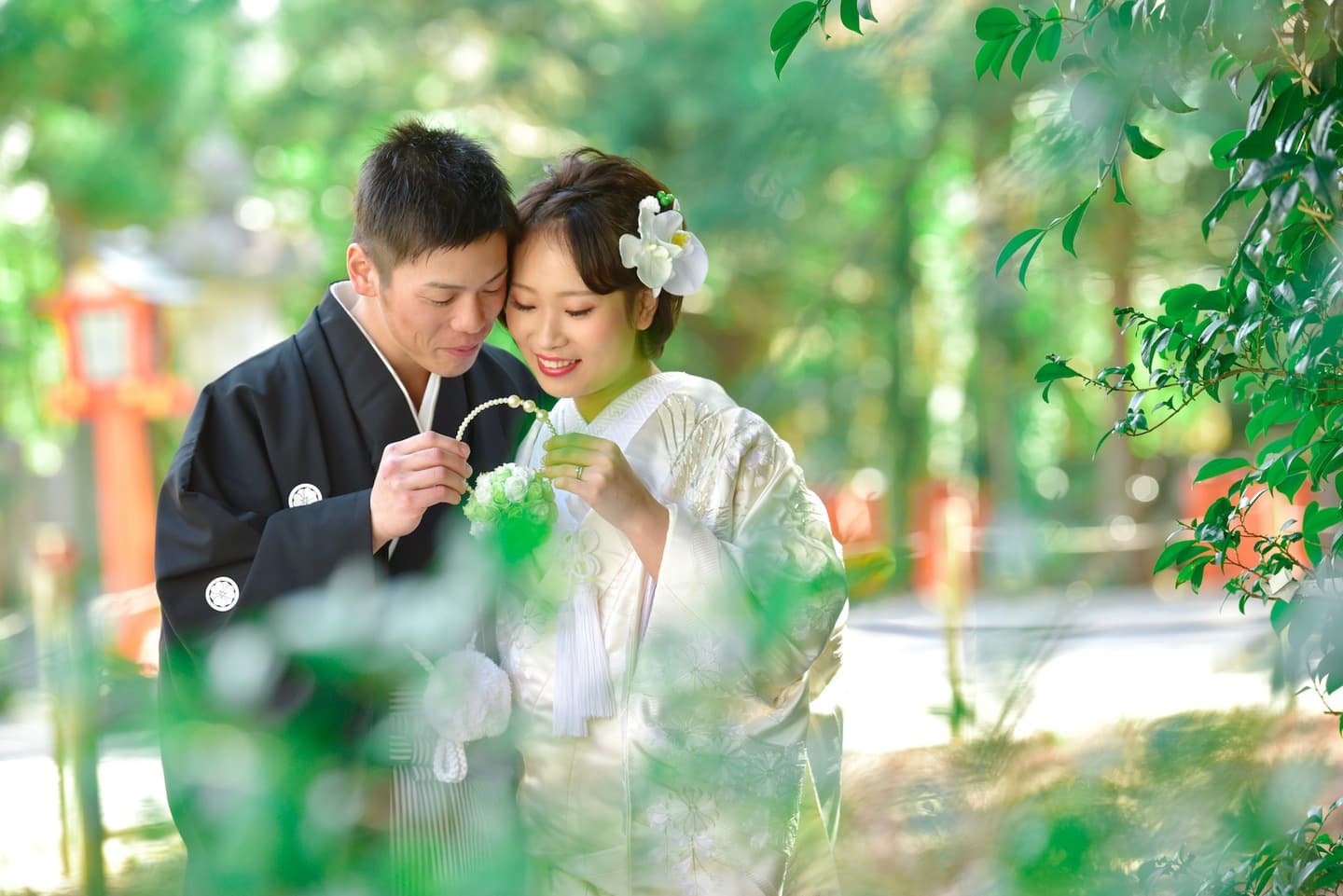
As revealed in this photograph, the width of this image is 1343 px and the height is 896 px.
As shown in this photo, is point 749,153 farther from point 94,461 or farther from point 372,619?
point 372,619

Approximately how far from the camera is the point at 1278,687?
0.95 meters

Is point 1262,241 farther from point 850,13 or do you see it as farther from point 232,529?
point 232,529

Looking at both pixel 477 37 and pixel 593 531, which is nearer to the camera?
pixel 593 531

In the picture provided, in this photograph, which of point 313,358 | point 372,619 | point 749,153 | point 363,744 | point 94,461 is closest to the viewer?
point 372,619

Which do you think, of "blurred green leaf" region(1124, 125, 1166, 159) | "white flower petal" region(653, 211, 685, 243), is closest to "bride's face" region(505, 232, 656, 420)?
"white flower petal" region(653, 211, 685, 243)

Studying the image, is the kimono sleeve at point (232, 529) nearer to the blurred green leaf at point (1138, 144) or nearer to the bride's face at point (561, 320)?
the bride's face at point (561, 320)

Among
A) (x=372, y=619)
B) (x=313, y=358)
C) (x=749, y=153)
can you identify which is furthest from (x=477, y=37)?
(x=372, y=619)

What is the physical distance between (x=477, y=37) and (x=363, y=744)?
7.77 m

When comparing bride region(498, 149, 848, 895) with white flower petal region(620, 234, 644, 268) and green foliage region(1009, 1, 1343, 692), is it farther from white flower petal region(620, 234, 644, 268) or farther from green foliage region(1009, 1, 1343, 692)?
green foliage region(1009, 1, 1343, 692)

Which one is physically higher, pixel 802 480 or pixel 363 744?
pixel 802 480

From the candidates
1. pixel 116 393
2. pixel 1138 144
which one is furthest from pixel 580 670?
pixel 116 393

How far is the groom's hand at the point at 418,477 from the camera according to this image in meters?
1.86

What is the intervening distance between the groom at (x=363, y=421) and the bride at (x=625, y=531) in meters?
0.09

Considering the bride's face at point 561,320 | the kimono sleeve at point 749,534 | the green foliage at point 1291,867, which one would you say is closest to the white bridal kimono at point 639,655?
the kimono sleeve at point 749,534
